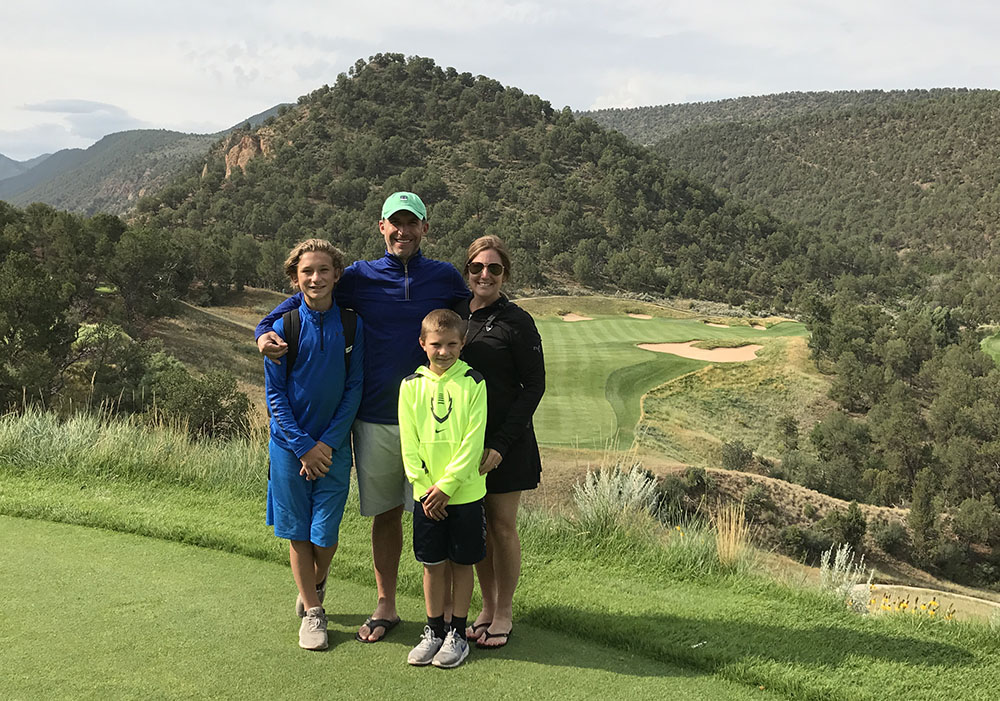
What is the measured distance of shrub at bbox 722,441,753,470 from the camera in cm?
2280

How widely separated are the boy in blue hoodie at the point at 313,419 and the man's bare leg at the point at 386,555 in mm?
200

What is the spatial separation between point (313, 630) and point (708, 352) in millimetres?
31568

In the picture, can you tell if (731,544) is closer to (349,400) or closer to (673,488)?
(349,400)

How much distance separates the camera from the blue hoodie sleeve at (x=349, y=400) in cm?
304

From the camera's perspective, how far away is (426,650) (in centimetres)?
286

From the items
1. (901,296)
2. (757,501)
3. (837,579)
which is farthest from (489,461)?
(901,296)

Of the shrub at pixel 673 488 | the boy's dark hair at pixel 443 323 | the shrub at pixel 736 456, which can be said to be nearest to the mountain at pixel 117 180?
the shrub at pixel 736 456

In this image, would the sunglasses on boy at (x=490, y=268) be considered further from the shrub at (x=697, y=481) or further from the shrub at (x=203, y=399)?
the shrub at (x=203, y=399)

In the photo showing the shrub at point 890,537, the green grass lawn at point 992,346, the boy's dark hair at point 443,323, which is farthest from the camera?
the green grass lawn at point 992,346

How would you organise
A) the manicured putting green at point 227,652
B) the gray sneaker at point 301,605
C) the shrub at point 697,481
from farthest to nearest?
the shrub at point 697,481
the gray sneaker at point 301,605
the manicured putting green at point 227,652

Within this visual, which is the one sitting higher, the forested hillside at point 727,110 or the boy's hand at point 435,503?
the forested hillside at point 727,110

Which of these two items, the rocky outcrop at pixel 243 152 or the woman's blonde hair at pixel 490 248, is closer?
the woman's blonde hair at pixel 490 248

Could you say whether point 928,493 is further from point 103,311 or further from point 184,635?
point 103,311

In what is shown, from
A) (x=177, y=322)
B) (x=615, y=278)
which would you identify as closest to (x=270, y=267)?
(x=177, y=322)
